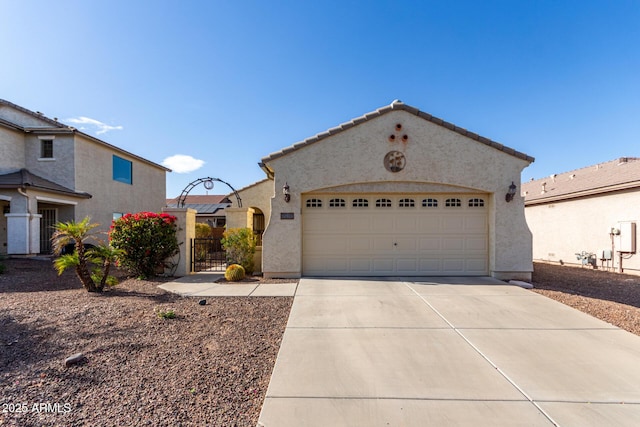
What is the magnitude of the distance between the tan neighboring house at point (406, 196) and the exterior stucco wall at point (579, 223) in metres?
6.00

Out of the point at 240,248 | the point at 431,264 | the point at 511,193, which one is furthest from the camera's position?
the point at 240,248

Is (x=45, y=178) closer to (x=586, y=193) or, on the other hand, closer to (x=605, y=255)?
(x=586, y=193)

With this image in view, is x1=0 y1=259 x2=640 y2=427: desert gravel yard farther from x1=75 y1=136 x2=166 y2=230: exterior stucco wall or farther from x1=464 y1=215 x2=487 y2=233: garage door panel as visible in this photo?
x1=75 y1=136 x2=166 y2=230: exterior stucco wall

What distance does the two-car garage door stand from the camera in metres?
9.41

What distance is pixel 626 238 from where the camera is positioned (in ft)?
36.0

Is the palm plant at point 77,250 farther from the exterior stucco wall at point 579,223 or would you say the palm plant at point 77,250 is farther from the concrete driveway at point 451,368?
the exterior stucco wall at point 579,223

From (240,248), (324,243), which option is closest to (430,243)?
(324,243)

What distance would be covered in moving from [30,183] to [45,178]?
2995 millimetres

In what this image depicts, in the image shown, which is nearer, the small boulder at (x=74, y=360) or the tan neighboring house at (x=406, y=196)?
the small boulder at (x=74, y=360)

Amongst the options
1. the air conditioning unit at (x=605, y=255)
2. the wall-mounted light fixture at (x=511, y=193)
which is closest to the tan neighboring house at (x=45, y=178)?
the wall-mounted light fixture at (x=511, y=193)

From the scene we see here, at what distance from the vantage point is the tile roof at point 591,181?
38.5 ft

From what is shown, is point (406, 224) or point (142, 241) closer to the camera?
point (142, 241)

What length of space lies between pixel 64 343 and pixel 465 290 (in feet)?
27.4

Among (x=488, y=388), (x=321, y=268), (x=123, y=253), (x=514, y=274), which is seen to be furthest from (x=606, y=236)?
(x=123, y=253)
